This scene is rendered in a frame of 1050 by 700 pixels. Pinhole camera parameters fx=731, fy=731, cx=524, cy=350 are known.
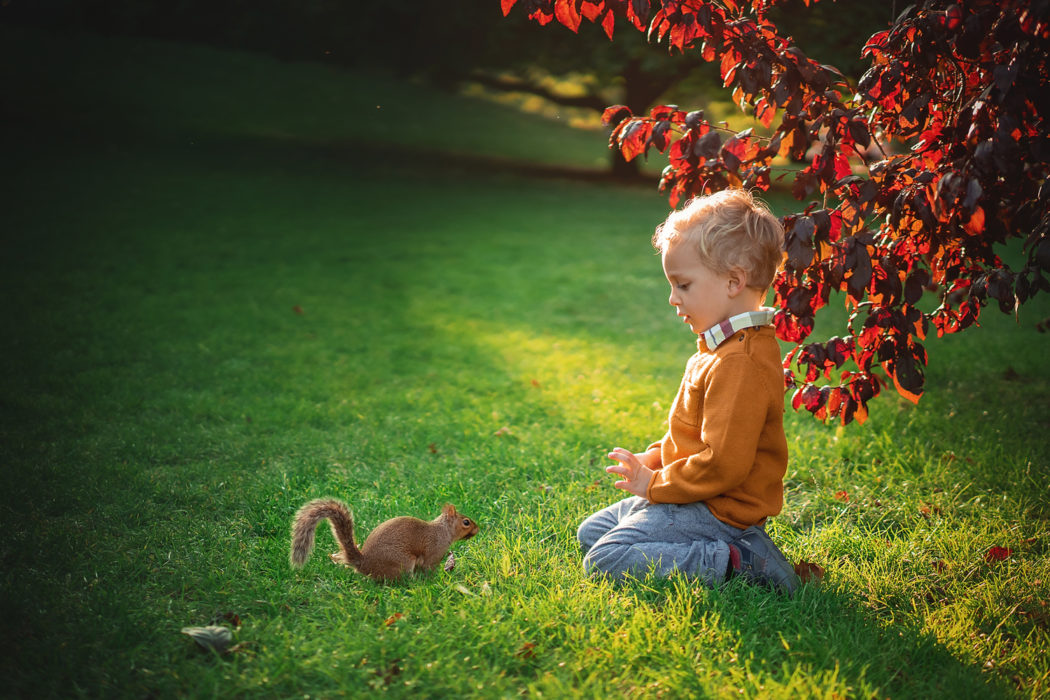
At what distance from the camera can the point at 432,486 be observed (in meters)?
3.58

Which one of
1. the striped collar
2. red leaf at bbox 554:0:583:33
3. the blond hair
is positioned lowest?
the striped collar

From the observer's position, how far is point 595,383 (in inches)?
214

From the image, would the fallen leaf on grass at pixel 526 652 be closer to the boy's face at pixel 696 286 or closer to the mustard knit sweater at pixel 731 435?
the mustard knit sweater at pixel 731 435

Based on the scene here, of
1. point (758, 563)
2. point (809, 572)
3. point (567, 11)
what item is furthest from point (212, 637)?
point (567, 11)

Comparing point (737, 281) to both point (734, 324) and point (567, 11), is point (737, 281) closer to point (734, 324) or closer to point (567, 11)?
point (734, 324)

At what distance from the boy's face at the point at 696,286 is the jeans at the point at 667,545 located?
0.68m

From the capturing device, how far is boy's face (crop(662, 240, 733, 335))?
2.51 meters

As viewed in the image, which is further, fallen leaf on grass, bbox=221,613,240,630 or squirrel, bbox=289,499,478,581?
squirrel, bbox=289,499,478,581

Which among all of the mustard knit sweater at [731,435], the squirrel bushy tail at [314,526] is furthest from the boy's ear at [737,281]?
the squirrel bushy tail at [314,526]

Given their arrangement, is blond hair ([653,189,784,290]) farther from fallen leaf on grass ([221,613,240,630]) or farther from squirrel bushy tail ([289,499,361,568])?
fallen leaf on grass ([221,613,240,630])

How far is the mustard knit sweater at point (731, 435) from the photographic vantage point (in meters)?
2.41

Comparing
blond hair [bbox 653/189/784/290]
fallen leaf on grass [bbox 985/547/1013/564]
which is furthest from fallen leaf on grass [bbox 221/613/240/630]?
fallen leaf on grass [bbox 985/547/1013/564]

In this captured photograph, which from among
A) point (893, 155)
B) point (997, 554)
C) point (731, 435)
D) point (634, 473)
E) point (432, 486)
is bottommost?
point (432, 486)

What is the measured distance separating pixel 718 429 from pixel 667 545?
495 millimetres
